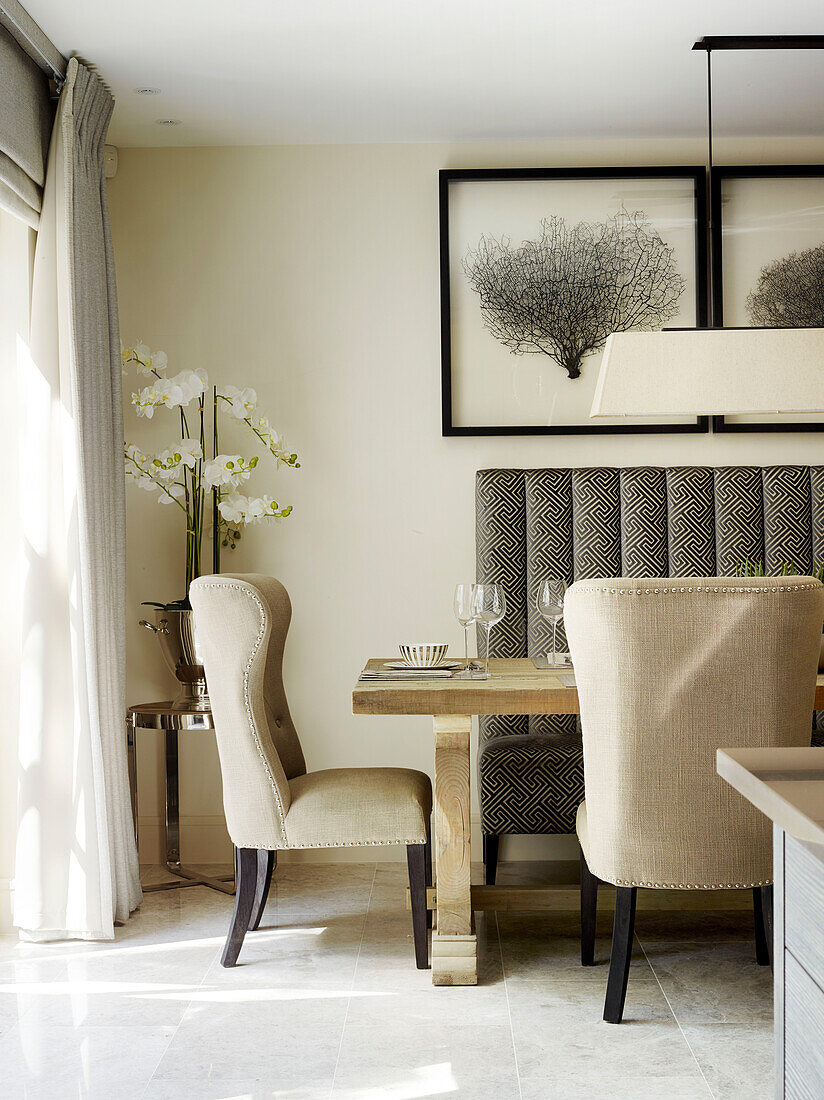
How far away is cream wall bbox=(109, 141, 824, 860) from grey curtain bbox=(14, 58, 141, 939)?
643mm

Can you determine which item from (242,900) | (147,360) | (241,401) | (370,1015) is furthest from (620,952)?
(147,360)

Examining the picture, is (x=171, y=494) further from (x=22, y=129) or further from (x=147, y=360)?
(x=22, y=129)

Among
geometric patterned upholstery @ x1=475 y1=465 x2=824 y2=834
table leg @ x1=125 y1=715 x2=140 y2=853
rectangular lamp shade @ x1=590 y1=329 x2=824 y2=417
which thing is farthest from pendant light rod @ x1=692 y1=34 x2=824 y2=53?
table leg @ x1=125 y1=715 x2=140 y2=853

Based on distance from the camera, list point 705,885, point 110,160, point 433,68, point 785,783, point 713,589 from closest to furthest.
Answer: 1. point 785,783
2. point 713,589
3. point 705,885
4. point 433,68
5. point 110,160

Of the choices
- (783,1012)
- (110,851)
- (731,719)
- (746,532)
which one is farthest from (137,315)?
(783,1012)

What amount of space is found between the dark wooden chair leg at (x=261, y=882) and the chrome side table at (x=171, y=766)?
0.35 meters

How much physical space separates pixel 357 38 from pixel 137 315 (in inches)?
49.9

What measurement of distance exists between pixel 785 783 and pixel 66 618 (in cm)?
229

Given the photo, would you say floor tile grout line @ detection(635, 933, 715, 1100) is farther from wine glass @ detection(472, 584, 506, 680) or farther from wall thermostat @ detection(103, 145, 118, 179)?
wall thermostat @ detection(103, 145, 118, 179)

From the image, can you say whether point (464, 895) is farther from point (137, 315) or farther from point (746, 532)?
point (137, 315)

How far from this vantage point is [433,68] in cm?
303

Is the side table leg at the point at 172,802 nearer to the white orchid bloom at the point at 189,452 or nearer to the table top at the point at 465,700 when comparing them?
the white orchid bloom at the point at 189,452

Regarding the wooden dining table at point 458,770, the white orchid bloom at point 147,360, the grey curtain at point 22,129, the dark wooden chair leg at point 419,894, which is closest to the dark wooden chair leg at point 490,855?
the wooden dining table at point 458,770

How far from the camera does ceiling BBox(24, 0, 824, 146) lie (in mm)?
2701
